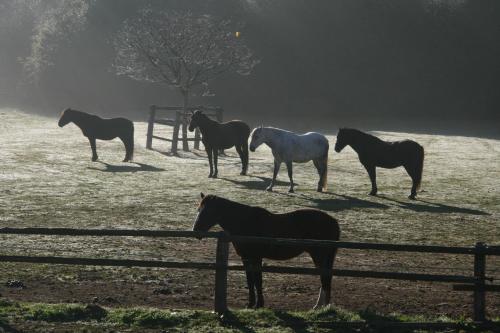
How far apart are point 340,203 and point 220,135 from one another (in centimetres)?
748

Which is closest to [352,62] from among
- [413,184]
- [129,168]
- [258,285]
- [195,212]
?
[129,168]

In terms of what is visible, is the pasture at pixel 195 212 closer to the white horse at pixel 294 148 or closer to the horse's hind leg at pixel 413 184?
the horse's hind leg at pixel 413 184

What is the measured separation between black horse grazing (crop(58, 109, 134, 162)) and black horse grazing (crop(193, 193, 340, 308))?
2075 cm

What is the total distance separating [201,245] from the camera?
15211 millimetres

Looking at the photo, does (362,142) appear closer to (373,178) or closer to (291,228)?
(373,178)

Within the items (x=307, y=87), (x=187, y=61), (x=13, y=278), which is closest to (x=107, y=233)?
(x=13, y=278)

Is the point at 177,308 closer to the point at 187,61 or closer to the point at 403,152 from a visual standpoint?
the point at 403,152

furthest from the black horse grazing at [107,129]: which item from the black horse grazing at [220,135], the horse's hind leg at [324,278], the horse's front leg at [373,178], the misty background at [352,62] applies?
the misty background at [352,62]

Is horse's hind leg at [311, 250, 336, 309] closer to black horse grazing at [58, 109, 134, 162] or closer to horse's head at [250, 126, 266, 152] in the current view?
horse's head at [250, 126, 266, 152]

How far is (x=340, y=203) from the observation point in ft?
69.2

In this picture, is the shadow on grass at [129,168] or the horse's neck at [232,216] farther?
the shadow on grass at [129,168]

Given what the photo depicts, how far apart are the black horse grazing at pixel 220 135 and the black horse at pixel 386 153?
4968mm

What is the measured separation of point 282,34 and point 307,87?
4362 millimetres

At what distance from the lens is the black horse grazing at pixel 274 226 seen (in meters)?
10.6
